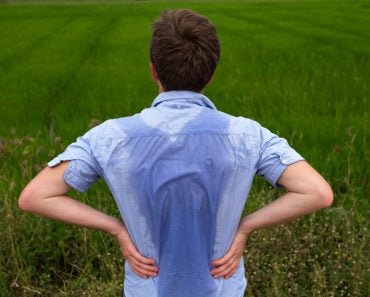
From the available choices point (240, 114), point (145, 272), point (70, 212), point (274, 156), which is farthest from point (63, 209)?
point (240, 114)

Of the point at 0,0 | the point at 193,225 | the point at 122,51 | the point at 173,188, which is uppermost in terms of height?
the point at 173,188

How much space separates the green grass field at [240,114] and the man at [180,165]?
1.01 metres

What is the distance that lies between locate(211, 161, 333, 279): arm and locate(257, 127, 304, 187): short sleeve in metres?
0.01

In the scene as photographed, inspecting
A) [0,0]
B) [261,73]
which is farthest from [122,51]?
[0,0]

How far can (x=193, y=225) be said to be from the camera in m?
1.34

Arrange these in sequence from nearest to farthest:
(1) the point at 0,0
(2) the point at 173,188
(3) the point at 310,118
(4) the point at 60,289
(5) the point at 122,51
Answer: (2) the point at 173,188, (4) the point at 60,289, (3) the point at 310,118, (5) the point at 122,51, (1) the point at 0,0

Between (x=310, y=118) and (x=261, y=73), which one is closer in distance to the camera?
(x=310, y=118)

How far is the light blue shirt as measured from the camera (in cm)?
129

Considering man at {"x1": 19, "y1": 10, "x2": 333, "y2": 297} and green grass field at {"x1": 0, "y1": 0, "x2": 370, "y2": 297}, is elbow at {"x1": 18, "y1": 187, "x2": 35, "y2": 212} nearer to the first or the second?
man at {"x1": 19, "y1": 10, "x2": 333, "y2": 297}

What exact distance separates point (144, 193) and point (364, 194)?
2236mm

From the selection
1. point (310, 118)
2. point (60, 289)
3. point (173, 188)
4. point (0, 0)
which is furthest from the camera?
point (0, 0)

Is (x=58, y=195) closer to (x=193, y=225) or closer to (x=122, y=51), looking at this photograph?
(x=193, y=225)

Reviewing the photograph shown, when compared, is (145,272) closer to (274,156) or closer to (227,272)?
(227,272)

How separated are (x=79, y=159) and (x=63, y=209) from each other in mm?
141
